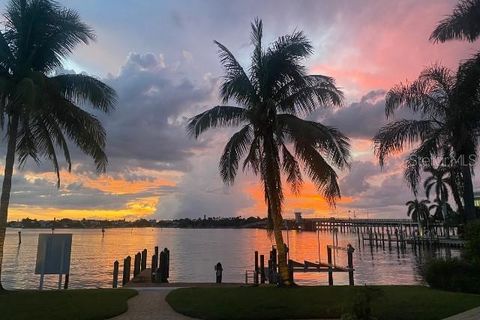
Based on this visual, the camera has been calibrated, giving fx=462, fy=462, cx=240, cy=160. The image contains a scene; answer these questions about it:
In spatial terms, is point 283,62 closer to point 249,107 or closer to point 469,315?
point 249,107

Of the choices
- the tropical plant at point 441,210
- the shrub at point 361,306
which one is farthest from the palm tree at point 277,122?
the tropical plant at point 441,210

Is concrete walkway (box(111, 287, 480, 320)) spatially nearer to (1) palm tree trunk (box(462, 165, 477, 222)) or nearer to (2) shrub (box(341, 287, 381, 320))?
(2) shrub (box(341, 287, 381, 320))

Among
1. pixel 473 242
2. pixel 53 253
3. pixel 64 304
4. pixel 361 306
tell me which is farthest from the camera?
pixel 53 253

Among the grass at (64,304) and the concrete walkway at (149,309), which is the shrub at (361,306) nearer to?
the concrete walkway at (149,309)

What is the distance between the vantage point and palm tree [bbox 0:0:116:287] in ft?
55.2

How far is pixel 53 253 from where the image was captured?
59.3 feet

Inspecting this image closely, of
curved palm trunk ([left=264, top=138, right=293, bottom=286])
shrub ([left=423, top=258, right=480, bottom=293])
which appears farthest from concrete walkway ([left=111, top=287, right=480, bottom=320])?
shrub ([left=423, top=258, right=480, bottom=293])

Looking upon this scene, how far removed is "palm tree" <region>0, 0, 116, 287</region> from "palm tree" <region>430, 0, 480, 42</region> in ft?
45.4

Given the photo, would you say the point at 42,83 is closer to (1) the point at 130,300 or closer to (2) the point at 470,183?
(1) the point at 130,300

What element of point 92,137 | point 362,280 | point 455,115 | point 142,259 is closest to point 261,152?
point 92,137

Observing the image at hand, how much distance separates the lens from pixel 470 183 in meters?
21.7

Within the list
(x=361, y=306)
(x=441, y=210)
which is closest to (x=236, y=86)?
(x=361, y=306)

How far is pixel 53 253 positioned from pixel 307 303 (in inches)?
397

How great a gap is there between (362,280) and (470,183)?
64.0 feet
